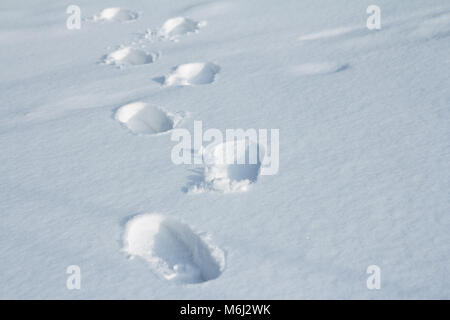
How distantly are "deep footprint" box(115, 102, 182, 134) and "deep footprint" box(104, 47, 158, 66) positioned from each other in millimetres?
598

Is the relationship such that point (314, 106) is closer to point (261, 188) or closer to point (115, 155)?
point (261, 188)

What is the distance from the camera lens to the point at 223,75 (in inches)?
93.5

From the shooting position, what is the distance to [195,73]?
250 cm

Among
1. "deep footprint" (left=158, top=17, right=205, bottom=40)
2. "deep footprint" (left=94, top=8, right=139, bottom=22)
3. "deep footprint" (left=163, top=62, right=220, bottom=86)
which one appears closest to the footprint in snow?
"deep footprint" (left=163, top=62, right=220, bottom=86)

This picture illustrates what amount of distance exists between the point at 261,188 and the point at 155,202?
1.34 feet

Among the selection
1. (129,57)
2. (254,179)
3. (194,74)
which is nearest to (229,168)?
(254,179)

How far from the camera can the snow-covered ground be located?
131 centimetres

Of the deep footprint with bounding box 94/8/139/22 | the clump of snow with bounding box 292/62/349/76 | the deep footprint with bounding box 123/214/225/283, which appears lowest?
the deep footprint with bounding box 123/214/225/283

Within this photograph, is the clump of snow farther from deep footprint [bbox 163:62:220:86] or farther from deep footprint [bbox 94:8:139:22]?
deep footprint [bbox 94:8:139:22]

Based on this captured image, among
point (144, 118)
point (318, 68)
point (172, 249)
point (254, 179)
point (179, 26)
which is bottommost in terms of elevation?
point (172, 249)

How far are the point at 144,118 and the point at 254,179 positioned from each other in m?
0.84

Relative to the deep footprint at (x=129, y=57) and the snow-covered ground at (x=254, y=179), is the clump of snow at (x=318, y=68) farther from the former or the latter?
the deep footprint at (x=129, y=57)

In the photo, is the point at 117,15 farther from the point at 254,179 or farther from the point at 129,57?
the point at 254,179

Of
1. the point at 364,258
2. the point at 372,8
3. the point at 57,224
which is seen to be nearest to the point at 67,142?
the point at 57,224
